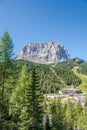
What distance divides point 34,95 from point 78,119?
192 ft

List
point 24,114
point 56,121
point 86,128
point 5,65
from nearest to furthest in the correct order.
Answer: point 5,65
point 24,114
point 56,121
point 86,128

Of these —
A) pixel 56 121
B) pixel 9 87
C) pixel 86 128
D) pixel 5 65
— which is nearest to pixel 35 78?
pixel 5 65

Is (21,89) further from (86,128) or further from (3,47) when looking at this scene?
(86,128)

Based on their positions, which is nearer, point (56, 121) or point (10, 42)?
point (10, 42)

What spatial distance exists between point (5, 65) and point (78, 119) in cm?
6289

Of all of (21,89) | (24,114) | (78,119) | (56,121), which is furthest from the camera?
(78,119)

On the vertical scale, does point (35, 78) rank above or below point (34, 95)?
above

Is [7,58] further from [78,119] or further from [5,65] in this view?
[78,119]

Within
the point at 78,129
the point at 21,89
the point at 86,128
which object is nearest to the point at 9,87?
the point at 21,89

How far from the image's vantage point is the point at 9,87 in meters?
43.9

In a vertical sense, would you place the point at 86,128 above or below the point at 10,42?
below

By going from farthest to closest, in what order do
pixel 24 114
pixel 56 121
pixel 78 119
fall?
pixel 78 119 → pixel 56 121 → pixel 24 114

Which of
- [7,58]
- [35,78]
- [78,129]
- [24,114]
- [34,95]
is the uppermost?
[7,58]

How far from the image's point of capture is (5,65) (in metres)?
35.2
